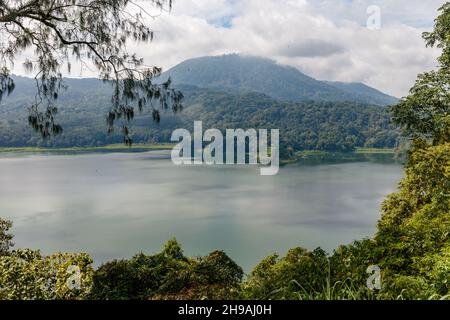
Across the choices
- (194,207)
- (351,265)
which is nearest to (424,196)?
(351,265)

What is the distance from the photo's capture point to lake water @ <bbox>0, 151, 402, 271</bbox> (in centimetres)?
2177

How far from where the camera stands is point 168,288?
463 cm

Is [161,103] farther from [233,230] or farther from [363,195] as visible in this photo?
[363,195]

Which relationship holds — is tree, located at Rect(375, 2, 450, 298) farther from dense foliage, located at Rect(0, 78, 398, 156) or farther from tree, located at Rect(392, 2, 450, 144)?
dense foliage, located at Rect(0, 78, 398, 156)

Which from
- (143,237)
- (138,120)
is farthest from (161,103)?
(138,120)

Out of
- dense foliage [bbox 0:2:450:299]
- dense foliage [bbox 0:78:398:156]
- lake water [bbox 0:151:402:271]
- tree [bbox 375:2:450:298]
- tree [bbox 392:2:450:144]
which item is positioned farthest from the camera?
dense foliage [bbox 0:78:398:156]

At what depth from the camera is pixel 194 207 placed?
30594mm

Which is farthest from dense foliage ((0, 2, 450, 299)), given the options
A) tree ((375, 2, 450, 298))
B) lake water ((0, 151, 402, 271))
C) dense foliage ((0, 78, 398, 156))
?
dense foliage ((0, 78, 398, 156))

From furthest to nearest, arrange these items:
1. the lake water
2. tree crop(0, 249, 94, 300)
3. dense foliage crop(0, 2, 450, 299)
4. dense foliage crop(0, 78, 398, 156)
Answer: dense foliage crop(0, 78, 398, 156) → the lake water → tree crop(0, 249, 94, 300) → dense foliage crop(0, 2, 450, 299)

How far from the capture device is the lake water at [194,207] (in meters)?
21.8

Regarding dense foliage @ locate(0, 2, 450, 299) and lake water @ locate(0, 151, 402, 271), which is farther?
lake water @ locate(0, 151, 402, 271)

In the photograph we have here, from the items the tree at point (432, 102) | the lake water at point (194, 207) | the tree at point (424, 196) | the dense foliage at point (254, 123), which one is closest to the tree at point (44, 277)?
the tree at point (424, 196)

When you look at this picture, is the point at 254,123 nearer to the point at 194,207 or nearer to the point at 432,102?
the point at 194,207

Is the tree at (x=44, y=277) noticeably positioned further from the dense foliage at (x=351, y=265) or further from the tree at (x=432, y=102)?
the tree at (x=432, y=102)
